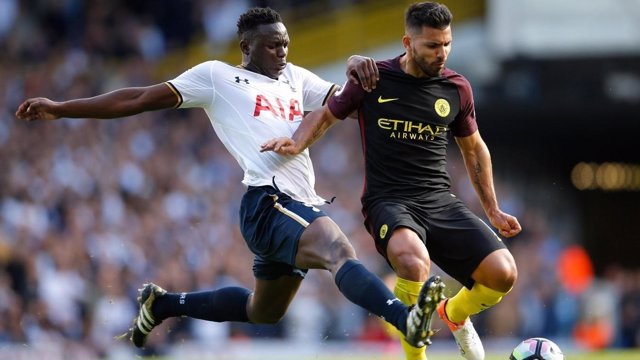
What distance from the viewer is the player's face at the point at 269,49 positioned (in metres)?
8.89

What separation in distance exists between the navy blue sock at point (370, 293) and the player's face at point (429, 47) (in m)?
1.46

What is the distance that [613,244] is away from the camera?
26172mm

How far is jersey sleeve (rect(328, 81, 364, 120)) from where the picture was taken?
8586mm

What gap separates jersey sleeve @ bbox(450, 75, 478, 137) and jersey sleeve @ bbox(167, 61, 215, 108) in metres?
1.69

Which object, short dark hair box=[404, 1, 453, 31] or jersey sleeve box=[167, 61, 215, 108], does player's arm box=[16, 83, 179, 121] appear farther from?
short dark hair box=[404, 1, 453, 31]

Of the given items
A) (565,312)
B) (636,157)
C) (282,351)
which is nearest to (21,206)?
(282,351)

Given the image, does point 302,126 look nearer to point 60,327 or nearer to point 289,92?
point 289,92

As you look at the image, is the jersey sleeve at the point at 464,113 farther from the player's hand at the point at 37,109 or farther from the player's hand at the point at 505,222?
the player's hand at the point at 37,109

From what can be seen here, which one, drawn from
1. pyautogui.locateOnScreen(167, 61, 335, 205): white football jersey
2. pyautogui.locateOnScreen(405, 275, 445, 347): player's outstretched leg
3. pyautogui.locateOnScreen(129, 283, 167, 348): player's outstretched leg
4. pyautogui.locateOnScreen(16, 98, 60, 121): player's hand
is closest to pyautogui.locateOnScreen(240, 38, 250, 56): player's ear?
pyautogui.locateOnScreen(167, 61, 335, 205): white football jersey

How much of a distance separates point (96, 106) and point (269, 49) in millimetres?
1279

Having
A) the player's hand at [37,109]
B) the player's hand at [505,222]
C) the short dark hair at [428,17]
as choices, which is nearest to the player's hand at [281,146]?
the short dark hair at [428,17]

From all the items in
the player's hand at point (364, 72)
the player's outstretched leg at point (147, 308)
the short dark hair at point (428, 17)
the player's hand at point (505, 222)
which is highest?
the short dark hair at point (428, 17)

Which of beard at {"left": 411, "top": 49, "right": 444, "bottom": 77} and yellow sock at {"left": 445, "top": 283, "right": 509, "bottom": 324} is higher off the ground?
beard at {"left": 411, "top": 49, "right": 444, "bottom": 77}

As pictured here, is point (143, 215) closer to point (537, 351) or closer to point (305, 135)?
point (305, 135)
